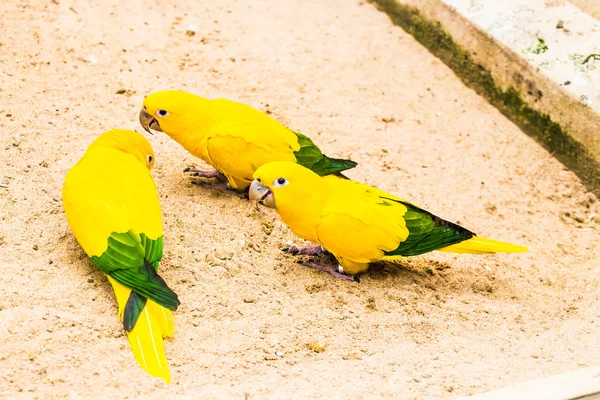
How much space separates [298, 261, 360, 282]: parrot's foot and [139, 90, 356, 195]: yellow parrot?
52cm

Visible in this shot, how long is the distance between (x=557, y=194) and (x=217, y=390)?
8.69 ft

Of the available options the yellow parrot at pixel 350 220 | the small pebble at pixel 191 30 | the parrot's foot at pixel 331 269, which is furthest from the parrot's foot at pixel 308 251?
the small pebble at pixel 191 30

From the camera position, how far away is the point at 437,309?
3152 mm

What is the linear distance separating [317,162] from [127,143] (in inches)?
37.6

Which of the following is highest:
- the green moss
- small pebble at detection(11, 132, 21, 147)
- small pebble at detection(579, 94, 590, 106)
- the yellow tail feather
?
small pebble at detection(579, 94, 590, 106)

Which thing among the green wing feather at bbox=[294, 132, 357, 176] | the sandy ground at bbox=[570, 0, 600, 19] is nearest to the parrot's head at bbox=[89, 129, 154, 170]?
the green wing feather at bbox=[294, 132, 357, 176]

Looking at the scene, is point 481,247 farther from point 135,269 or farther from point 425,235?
point 135,269

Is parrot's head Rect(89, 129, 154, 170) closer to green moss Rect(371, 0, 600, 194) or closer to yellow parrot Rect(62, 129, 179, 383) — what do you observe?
yellow parrot Rect(62, 129, 179, 383)

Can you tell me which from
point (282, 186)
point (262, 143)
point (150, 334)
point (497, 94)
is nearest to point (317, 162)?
point (262, 143)

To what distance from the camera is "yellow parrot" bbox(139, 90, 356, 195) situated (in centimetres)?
357

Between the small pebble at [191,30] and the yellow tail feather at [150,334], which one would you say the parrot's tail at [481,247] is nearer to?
the yellow tail feather at [150,334]

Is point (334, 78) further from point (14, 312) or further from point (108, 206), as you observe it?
point (14, 312)

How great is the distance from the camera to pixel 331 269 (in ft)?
11.0

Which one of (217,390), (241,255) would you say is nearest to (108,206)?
(241,255)
